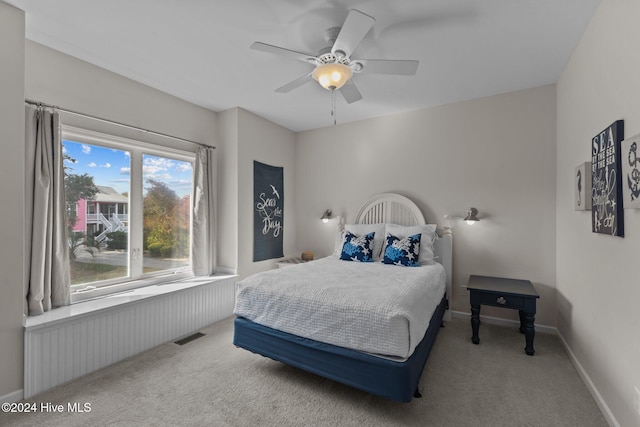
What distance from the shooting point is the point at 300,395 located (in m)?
2.07

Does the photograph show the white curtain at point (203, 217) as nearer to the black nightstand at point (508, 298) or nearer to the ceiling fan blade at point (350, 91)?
the ceiling fan blade at point (350, 91)

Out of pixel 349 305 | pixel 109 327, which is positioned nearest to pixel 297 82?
pixel 349 305

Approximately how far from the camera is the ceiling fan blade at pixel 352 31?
1706 millimetres

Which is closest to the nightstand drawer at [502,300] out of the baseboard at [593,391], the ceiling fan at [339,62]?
the baseboard at [593,391]

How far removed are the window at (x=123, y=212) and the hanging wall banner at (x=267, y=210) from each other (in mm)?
880

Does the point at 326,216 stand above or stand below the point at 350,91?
below

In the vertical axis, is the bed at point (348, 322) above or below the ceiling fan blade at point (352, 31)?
below

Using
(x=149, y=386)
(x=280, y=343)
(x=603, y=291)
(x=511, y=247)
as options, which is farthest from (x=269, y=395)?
(x=511, y=247)

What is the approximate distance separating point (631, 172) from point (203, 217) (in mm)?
3858

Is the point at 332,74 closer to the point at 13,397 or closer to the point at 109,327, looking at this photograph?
the point at 109,327

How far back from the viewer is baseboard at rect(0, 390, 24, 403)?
1.94m

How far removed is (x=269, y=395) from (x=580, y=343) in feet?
8.43

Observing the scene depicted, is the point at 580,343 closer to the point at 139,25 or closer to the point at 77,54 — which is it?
the point at 139,25

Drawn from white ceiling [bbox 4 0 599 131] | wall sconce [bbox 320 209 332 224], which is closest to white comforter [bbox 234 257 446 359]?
wall sconce [bbox 320 209 332 224]
